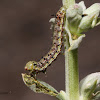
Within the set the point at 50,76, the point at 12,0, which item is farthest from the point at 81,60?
the point at 12,0

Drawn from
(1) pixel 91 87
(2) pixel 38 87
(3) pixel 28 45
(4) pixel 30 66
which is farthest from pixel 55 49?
(3) pixel 28 45

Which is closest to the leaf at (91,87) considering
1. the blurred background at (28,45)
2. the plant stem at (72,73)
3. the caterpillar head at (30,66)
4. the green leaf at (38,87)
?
the plant stem at (72,73)

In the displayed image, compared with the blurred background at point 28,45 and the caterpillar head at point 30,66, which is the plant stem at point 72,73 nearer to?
the caterpillar head at point 30,66

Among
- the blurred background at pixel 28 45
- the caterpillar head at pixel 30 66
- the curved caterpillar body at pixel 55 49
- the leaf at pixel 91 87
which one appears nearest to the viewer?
the leaf at pixel 91 87

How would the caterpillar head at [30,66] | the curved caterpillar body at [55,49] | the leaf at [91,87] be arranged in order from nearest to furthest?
the leaf at [91,87]
the curved caterpillar body at [55,49]
the caterpillar head at [30,66]

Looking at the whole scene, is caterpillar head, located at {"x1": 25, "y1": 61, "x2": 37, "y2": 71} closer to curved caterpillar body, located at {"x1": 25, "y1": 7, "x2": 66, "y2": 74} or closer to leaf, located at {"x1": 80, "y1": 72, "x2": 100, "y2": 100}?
curved caterpillar body, located at {"x1": 25, "y1": 7, "x2": 66, "y2": 74}

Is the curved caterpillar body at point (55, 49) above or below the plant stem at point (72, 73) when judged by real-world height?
above
